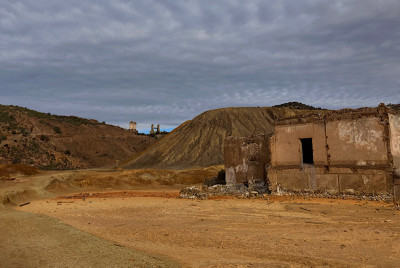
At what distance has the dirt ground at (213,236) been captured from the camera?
6086mm

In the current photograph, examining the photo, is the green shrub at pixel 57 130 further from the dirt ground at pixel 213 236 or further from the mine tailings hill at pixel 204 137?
the dirt ground at pixel 213 236

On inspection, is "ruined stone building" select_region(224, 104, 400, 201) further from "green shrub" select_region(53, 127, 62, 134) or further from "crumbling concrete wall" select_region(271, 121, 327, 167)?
"green shrub" select_region(53, 127, 62, 134)

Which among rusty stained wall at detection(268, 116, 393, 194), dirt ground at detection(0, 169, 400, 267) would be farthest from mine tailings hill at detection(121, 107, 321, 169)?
dirt ground at detection(0, 169, 400, 267)

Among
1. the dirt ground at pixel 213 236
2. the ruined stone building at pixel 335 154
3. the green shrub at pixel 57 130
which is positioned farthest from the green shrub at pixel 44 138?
the ruined stone building at pixel 335 154

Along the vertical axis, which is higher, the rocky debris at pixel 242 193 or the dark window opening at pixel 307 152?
the dark window opening at pixel 307 152

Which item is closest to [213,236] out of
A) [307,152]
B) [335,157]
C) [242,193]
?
[335,157]

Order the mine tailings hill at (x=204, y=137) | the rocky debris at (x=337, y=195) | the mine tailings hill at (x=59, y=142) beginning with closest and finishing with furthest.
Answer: the rocky debris at (x=337, y=195) → the mine tailings hill at (x=204, y=137) → the mine tailings hill at (x=59, y=142)

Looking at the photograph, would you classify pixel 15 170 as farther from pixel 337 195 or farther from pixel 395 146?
pixel 395 146

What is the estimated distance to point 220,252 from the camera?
689cm

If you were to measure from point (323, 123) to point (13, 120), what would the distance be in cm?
5228

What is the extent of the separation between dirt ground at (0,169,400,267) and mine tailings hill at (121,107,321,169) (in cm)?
2751

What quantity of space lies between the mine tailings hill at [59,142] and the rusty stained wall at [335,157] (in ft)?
121

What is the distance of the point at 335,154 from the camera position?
1495 centimetres

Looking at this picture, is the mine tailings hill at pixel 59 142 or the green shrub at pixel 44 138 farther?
the green shrub at pixel 44 138
